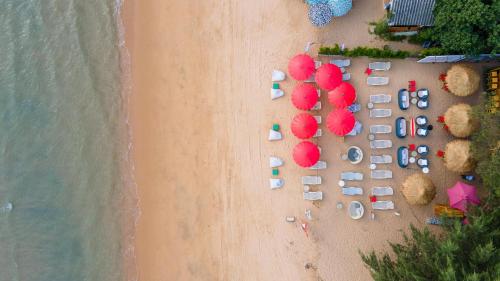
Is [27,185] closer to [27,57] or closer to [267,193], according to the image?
[27,57]

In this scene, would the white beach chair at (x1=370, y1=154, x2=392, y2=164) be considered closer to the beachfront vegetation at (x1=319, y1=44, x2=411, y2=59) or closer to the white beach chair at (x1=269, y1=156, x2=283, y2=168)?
the white beach chair at (x1=269, y1=156, x2=283, y2=168)

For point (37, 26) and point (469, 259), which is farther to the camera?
point (37, 26)

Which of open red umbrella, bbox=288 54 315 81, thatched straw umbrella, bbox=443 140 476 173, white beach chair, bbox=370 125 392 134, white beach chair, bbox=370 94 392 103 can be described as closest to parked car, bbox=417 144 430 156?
thatched straw umbrella, bbox=443 140 476 173

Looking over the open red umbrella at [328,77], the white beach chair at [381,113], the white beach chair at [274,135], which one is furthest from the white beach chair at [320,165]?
the open red umbrella at [328,77]

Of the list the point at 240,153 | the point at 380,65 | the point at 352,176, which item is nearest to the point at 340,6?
the point at 380,65

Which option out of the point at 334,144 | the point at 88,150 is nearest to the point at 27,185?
the point at 88,150

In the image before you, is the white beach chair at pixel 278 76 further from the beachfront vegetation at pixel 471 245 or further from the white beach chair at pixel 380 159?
the beachfront vegetation at pixel 471 245

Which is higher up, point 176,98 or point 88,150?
point 176,98
